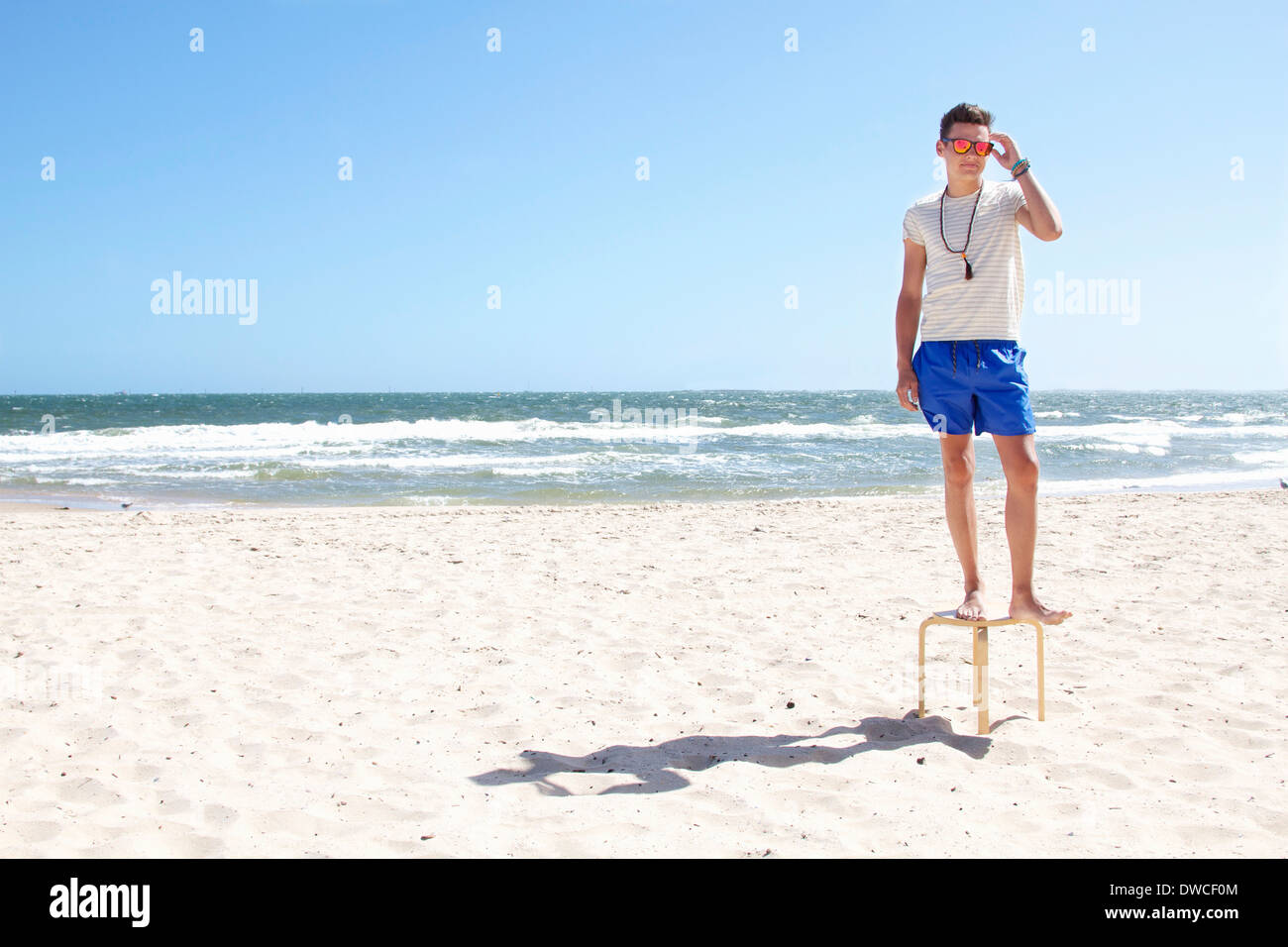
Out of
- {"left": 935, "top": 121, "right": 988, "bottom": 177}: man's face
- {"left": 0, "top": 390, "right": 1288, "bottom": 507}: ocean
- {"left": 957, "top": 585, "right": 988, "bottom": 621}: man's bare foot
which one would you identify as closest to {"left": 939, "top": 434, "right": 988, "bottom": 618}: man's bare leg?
{"left": 957, "top": 585, "right": 988, "bottom": 621}: man's bare foot

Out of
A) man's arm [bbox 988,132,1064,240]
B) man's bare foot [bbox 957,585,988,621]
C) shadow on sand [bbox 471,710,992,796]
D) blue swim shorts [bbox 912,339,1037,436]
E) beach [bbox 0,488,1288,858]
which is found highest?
man's arm [bbox 988,132,1064,240]

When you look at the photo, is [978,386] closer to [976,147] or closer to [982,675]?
[976,147]

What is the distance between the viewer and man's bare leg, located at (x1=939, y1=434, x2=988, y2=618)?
3.26 m

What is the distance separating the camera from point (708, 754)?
9.71 feet

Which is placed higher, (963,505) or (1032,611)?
(963,505)

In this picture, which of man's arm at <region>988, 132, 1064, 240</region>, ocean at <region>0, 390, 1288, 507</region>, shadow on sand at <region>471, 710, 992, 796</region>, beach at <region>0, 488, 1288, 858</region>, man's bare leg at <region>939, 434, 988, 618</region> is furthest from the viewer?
ocean at <region>0, 390, 1288, 507</region>

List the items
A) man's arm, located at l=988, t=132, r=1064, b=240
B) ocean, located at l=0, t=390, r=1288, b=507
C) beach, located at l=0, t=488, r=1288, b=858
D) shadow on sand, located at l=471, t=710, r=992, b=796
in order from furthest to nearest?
ocean, located at l=0, t=390, r=1288, b=507 < man's arm, located at l=988, t=132, r=1064, b=240 < shadow on sand, located at l=471, t=710, r=992, b=796 < beach, located at l=0, t=488, r=1288, b=858

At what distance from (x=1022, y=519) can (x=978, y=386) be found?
53 centimetres

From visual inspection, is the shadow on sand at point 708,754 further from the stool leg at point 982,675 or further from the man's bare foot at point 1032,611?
the man's bare foot at point 1032,611

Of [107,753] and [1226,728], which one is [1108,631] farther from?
[107,753]

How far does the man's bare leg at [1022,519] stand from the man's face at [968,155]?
3.27 feet

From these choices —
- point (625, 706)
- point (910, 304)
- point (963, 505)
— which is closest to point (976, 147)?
point (910, 304)

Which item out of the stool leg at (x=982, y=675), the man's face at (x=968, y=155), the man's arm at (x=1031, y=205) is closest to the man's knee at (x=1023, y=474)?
the stool leg at (x=982, y=675)

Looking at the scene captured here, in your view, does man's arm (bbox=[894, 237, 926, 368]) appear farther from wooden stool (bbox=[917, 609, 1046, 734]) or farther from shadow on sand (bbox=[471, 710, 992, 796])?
shadow on sand (bbox=[471, 710, 992, 796])
